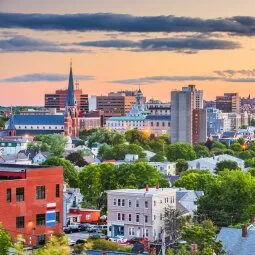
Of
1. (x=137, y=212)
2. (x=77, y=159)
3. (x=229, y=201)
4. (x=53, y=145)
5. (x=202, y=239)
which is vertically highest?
(x=202, y=239)

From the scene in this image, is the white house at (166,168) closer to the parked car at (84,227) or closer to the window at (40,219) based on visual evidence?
the parked car at (84,227)

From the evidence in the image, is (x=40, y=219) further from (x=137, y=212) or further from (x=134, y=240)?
(x=137, y=212)

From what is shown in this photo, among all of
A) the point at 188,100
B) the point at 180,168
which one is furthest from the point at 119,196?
the point at 188,100

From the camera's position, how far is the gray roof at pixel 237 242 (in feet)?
123

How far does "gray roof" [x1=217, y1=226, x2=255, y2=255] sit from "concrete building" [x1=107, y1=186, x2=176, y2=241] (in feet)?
64.3

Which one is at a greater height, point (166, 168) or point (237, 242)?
point (237, 242)

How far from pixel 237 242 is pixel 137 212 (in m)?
22.0

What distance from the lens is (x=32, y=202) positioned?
52781mm

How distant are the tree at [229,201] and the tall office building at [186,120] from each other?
389 ft

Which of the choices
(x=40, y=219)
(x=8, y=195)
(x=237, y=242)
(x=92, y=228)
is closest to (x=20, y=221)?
(x=40, y=219)

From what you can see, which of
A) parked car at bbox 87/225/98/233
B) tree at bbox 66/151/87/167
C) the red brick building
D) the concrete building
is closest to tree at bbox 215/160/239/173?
tree at bbox 66/151/87/167

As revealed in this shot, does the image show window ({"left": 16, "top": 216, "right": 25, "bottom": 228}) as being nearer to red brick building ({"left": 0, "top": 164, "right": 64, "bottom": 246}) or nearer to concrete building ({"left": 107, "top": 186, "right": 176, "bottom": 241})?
red brick building ({"left": 0, "top": 164, "right": 64, "bottom": 246})

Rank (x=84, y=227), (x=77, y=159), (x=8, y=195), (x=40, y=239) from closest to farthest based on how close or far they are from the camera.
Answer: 1. (x=8, y=195)
2. (x=40, y=239)
3. (x=84, y=227)
4. (x=77, y=159)

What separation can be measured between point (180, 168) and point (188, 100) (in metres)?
77.0
